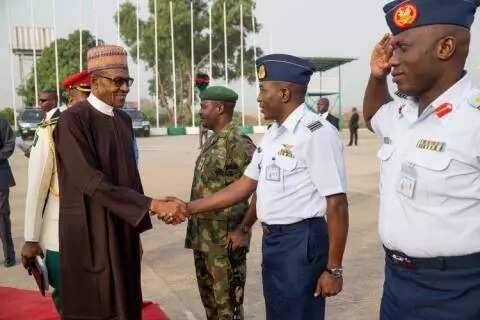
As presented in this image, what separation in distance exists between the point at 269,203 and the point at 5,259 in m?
4.00

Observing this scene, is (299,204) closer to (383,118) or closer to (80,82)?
(383,118)

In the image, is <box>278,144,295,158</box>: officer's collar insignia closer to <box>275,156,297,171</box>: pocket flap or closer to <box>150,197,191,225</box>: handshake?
<box>275,156,297,171</box>: pocket flap

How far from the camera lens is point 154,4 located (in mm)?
43938

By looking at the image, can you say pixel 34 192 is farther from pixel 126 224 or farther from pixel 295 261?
pixel 295 261

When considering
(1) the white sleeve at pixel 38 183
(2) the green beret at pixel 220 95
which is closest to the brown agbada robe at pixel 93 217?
(1) the white sleeve at pixel 38 183

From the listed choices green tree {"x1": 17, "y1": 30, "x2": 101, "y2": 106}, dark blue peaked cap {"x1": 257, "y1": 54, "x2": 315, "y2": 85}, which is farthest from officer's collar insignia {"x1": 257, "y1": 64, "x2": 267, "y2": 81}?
green tree {"x1": 17, "y1": 30, "x2": 101, "y2": 106}

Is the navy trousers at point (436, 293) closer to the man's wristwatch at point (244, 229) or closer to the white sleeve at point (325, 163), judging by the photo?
the white sleeve at point (325, 163)

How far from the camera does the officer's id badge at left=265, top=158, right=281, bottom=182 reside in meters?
2.72

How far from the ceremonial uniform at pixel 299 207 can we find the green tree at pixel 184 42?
42993 mm

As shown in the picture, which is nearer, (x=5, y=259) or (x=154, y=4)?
(x=5, y=259)

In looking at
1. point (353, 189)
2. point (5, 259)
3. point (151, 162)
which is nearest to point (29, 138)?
point (151, 162)

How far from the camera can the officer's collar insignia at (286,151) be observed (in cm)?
270

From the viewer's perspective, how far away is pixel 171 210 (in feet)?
10.4

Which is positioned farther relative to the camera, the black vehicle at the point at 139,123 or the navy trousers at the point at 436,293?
the black vehicle at the point at 139,123
